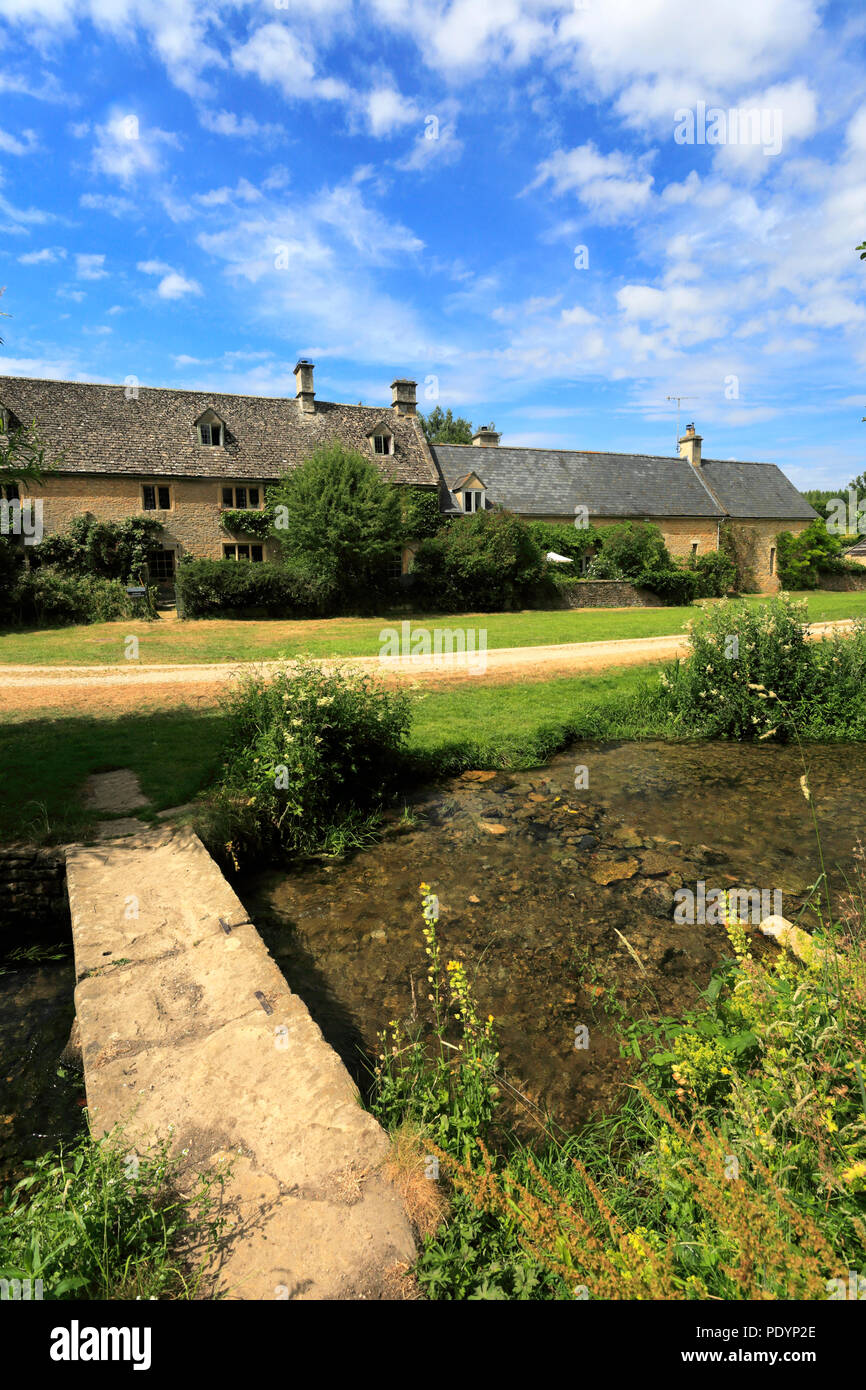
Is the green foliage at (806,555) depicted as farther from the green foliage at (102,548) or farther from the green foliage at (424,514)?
the green foliage at (102,548)

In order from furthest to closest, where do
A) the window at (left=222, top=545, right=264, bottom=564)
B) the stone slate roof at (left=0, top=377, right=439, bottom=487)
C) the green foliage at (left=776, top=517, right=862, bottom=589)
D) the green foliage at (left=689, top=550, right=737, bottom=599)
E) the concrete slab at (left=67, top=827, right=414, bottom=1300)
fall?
the green foliage at (left=776, top=517, right=862, bottom=589)
the green foliage at (left=689, top=550, right=737, bottom=599)
the window at (left=222, top=545, right=264, bottom=564)
the stone slate roof at (left=0, top=377, right=439, bottom=487)
the concrete slab at (left=67, top=827, right=414, bottom=1300)

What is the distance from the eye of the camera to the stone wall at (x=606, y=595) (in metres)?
31.8

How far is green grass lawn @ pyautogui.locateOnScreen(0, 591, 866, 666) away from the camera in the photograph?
52.6ft

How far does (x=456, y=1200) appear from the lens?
276 centimetres

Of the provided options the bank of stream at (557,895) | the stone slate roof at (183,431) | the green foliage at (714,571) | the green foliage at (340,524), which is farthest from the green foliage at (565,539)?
the bank of stream at (557,895)

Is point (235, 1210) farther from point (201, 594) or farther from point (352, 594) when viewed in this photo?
point (352, 594)

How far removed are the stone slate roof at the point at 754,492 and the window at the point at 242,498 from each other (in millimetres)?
27790

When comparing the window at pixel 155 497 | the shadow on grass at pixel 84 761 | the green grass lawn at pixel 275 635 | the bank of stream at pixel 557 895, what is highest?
the window at pixel 155 497

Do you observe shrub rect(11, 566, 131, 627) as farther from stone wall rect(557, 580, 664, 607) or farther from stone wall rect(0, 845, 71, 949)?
stone wall rect(0, 845, 71, 949)

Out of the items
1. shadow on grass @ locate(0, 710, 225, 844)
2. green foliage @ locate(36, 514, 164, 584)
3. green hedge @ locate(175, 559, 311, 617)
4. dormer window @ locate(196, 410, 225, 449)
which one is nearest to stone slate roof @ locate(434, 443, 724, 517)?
dormer window @ locate(196, 410, 225, 449)

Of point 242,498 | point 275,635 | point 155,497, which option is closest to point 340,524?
point 275,635

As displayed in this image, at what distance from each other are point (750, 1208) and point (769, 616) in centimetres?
1034

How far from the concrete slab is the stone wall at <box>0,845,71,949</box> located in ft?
2.56
